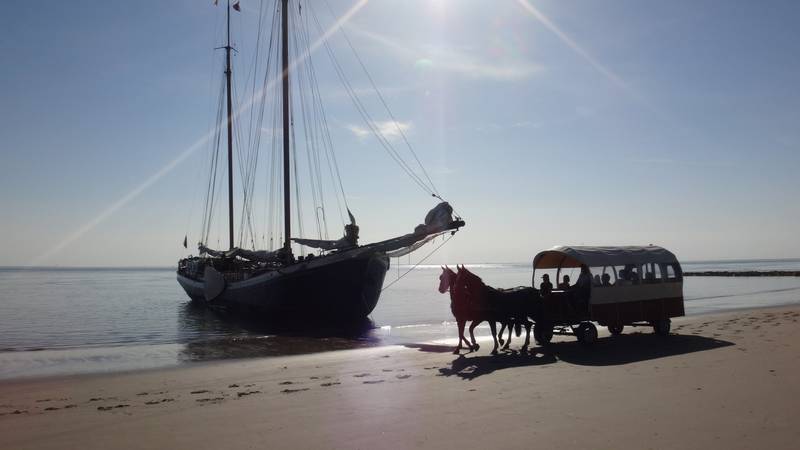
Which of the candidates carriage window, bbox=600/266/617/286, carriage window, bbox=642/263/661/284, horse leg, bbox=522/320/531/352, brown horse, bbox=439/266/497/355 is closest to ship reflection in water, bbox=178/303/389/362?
brown horse, bbox=439/266/497/355

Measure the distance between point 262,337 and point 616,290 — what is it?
14782 millimetres

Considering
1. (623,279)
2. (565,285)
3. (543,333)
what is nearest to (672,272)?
(623,279)

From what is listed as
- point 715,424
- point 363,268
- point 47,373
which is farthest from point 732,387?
point 363,268

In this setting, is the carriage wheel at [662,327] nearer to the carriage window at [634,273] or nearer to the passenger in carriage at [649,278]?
the passenger in carriage at [649,278]

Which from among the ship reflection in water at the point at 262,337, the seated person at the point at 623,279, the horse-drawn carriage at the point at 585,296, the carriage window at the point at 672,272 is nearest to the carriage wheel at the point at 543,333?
the horse-drawn carriage at the point at 585,296

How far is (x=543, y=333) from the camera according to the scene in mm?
15156

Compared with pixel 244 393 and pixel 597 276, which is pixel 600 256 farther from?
pixel 244 393

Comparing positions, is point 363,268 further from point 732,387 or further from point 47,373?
point 732,387

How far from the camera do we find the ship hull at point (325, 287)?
27484 mm

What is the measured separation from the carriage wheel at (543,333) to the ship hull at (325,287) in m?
13.1

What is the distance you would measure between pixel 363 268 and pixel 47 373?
50.0 ft


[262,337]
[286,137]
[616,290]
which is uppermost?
[286,137]

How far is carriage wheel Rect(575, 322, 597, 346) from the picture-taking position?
14.7 metres

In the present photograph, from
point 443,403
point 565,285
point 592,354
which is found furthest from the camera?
point 565,285
